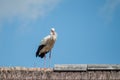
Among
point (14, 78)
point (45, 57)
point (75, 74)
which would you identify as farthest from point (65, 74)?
point (45, 57)

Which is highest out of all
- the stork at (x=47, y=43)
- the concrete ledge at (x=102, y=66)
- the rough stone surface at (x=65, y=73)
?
the stork at (x=47, y=43)

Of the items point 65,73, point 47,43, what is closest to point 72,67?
point 65,73

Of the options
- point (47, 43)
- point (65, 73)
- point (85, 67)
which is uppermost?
point (47, 43)

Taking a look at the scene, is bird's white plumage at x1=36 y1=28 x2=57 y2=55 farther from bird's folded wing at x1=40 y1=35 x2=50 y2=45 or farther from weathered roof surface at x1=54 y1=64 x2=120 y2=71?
weathered roof surface at x1=54 y1=64 x2=120 y2=71

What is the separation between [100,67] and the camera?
17172mm

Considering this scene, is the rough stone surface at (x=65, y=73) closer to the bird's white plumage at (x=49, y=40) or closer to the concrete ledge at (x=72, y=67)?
the concrete ledge at (x=72, y=67)

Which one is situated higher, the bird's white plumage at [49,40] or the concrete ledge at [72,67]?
the bird's white plumage at [49,40]

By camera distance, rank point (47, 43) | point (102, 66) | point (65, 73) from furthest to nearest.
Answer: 1. point (47, 43)
2. point (65, 73)
3. point (102, 66)

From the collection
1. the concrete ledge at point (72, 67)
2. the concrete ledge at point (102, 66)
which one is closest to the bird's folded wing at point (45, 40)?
the concrete ledge at point (72, 67)

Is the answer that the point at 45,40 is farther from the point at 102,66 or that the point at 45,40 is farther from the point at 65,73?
the point at 102,66

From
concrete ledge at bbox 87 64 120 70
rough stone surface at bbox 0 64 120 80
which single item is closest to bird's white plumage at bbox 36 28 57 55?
rough stone surface at bbox 0 64 120 80

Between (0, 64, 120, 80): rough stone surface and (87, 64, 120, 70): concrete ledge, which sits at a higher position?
(87, 64, 120, 70): concrete ledge

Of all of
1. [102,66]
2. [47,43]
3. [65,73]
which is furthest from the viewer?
[47,43]

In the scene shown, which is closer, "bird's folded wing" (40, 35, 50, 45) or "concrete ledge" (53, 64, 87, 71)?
"concrete ledge" (53, 64, 87, 71)
